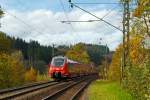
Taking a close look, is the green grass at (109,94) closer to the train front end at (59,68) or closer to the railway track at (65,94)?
the railway track at (65,94)

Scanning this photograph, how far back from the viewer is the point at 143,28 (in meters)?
32.1

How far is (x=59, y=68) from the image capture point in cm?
5775

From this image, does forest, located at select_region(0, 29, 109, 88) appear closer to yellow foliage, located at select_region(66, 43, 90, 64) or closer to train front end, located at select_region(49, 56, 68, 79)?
yellow foliage, located at select_region(66, 43, 90, 64)

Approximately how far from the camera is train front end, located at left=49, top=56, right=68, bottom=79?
5731cm

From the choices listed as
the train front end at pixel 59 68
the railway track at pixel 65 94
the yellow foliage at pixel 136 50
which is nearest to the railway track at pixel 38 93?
the railway track at pixel 65 94

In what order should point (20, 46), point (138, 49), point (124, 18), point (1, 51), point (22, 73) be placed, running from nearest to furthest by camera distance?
point (138, 49) < point (124, 18) < point (1, 51) < point (22, 73) < point (20, 46)

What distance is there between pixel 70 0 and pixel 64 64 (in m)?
21.5

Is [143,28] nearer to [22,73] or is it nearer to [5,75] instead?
[5,75]

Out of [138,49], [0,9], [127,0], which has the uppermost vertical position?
[0,9]

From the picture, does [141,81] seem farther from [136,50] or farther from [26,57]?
[26,57]

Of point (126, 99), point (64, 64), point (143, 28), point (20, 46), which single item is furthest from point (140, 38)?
point (20, 46)

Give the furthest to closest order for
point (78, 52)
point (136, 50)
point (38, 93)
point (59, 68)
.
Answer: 1. point (78, 52)
2. point (59, 68)
3. point (136, 50)
4. point (38, 93)

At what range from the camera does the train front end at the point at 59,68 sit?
57.3 m

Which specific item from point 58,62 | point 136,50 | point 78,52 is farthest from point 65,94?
point 78,52
